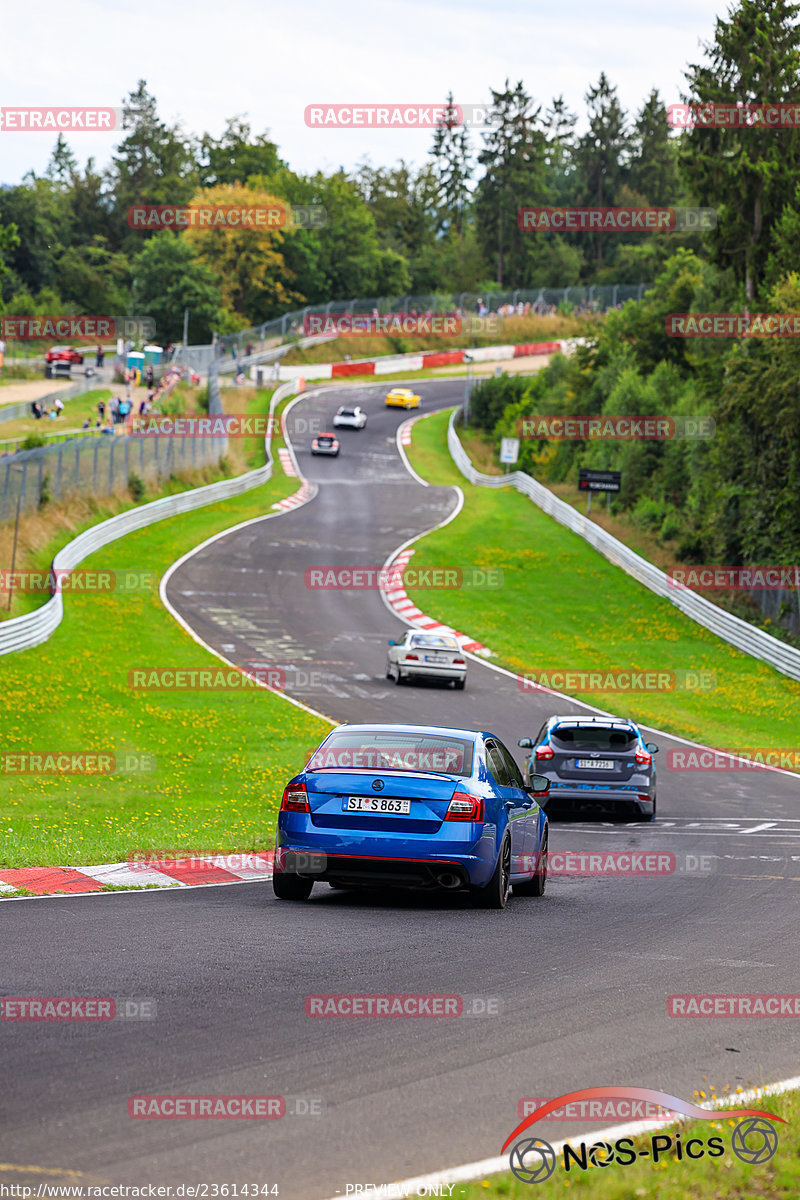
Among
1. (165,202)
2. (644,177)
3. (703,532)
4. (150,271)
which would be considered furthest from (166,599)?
(644,177)

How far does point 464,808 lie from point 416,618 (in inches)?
1236

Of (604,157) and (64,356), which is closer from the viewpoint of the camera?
(64,356)

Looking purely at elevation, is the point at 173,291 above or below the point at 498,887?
above

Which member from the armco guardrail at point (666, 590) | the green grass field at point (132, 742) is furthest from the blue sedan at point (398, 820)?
the armco guardrail at point (666, 590)

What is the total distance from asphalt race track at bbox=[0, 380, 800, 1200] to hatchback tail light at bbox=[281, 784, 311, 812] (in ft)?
2.54

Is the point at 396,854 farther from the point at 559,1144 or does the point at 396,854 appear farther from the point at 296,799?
the point at 559,1144

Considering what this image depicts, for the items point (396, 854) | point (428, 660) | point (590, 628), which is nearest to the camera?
point (396, 854)

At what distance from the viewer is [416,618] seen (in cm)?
4162

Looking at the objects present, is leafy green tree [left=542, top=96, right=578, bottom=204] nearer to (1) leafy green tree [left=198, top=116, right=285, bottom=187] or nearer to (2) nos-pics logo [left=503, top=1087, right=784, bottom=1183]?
(1) leafy green tree [left=198, top=116, right=285, bottom=187]

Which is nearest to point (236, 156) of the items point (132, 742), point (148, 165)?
point (148, 165)

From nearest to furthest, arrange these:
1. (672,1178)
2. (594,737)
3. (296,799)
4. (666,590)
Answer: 1. (672,1178)
2. (296,799)
3. (594,737)
4. (666,590)

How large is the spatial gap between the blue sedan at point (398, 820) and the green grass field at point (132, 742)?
3.47 metres

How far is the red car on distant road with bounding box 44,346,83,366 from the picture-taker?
83.0 metres

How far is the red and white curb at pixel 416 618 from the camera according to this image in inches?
1539
